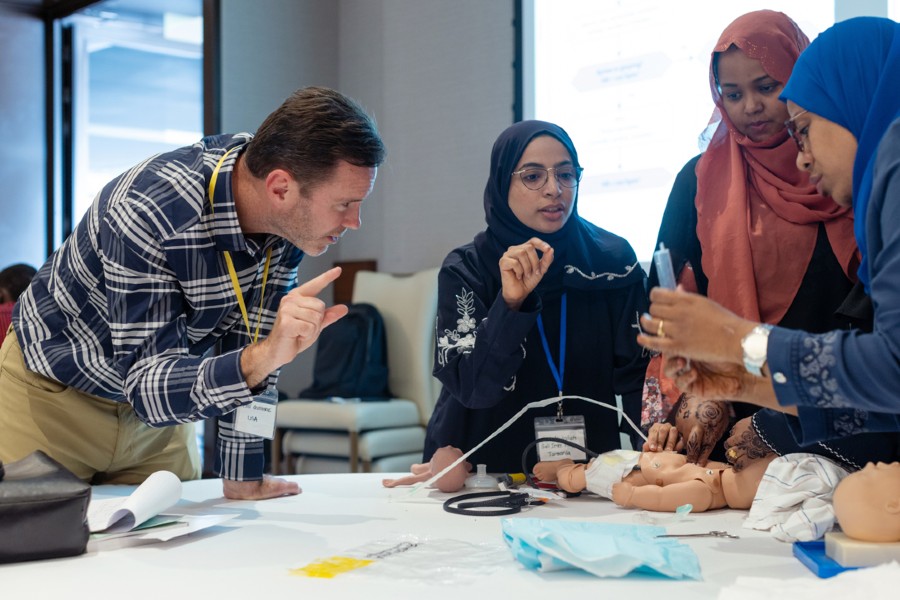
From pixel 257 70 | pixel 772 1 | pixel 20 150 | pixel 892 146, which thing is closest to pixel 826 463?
pixel 892 146

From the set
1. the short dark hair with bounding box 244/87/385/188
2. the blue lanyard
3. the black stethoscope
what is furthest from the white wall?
the black stethoscope

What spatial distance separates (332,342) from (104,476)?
2596 mm

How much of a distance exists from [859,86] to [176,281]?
121 centimetres

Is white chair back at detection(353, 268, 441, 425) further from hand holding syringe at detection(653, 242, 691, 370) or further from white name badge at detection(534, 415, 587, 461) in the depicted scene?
Result: hand holding syringe at detection(653, 242, 691, 370)

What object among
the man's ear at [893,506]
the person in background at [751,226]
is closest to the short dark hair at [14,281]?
the person in background at [751,226]

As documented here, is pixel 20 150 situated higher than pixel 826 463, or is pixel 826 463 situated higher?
pixel 20 150

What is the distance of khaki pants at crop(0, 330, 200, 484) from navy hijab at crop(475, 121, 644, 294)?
2.86 feet

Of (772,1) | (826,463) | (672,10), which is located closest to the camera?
(826,463)

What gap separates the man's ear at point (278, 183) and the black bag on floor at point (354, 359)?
271 centimetres

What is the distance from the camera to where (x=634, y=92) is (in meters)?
3.95

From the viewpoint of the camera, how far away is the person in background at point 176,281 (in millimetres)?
1677

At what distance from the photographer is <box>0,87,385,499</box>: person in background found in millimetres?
1677

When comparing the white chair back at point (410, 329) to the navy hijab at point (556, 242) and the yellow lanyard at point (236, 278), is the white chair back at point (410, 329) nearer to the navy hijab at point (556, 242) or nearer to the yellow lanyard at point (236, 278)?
the navy hijab at point (556, 242)

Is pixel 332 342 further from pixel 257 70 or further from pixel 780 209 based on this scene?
pixel 780 209
